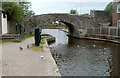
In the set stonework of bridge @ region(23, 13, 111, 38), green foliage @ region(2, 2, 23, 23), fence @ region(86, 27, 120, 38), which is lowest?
fence @ region(86, 27, 120, 38)

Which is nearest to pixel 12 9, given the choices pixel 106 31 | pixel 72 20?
pixel 72 20

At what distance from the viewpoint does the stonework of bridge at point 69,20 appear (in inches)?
1233

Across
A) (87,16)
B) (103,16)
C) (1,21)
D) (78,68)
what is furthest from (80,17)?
(78,68)

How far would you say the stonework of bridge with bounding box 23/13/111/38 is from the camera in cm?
3133

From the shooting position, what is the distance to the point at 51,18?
3206 cm

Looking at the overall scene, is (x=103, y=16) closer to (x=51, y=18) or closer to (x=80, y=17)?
(x=80, y=17)

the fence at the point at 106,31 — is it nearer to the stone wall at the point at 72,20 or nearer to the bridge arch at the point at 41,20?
the stone wall at the point at 72,20

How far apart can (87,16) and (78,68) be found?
24.3 metres

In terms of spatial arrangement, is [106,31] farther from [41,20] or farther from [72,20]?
[41,20]

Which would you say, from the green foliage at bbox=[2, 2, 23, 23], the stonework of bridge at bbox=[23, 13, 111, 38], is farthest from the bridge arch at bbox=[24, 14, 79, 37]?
the green foliage at bbox=[2, 2, 23, 23]

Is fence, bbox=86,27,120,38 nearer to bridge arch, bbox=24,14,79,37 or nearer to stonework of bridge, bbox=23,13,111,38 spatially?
stonework of bridge, bbox=23,13,111,38

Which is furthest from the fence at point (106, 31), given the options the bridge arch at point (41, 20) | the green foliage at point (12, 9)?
the green foliage at point (12, 9)

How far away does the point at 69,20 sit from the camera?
108ft

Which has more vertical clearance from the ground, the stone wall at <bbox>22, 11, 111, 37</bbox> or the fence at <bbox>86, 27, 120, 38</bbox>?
the stone wall at <bbox>22, 11, 111, 37</bbox>
